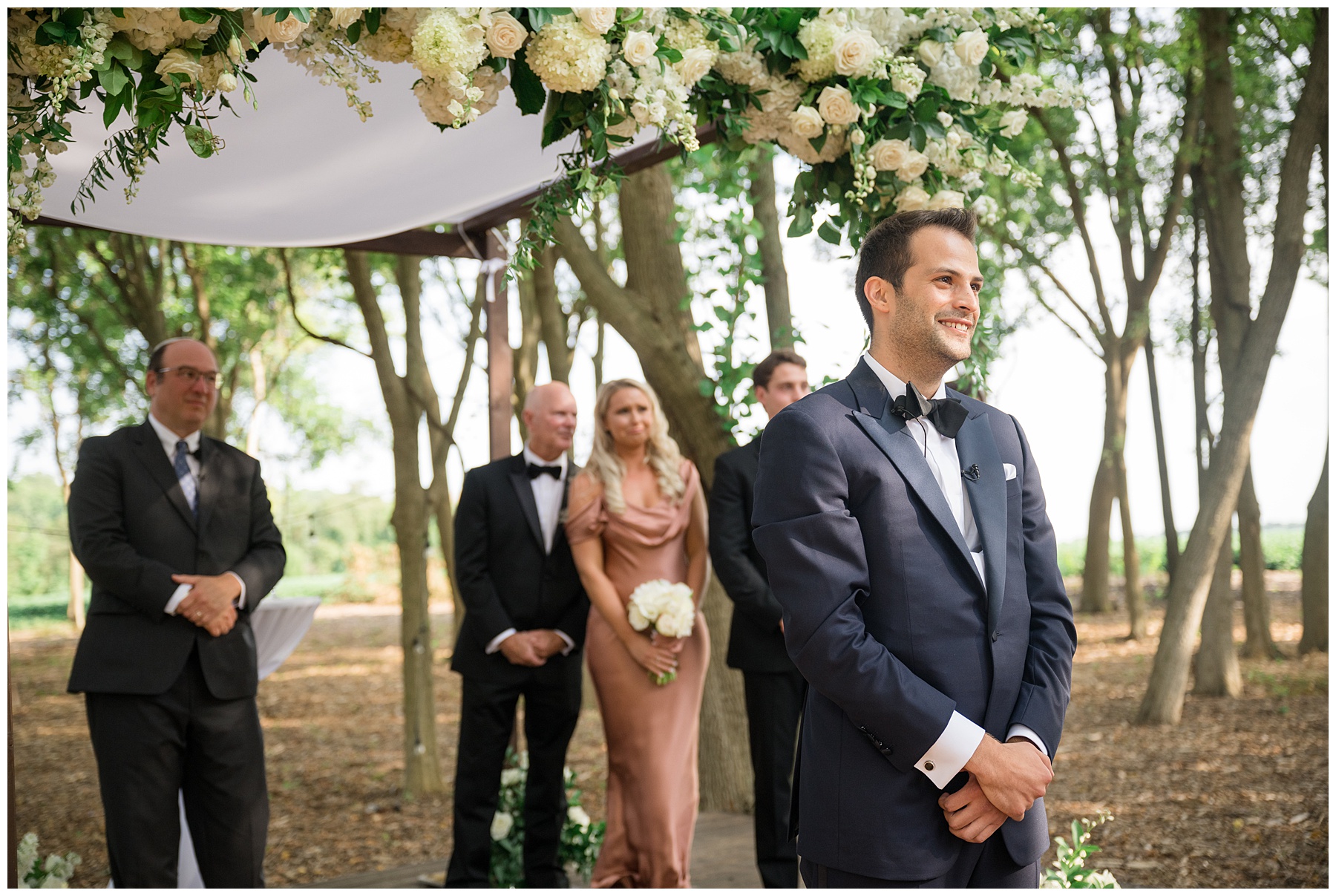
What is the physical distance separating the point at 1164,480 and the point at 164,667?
31.9ft

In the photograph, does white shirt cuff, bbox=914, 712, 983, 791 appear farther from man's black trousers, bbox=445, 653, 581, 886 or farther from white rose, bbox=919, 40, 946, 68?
man's black trousers, bbox=445, 653, 581, 886

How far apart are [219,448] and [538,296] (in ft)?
14.7

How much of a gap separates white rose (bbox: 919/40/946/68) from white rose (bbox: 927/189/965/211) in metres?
0.36

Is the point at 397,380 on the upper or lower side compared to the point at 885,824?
upper

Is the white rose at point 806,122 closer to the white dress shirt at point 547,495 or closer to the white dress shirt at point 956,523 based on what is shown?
the white dress shirt at point 956,523

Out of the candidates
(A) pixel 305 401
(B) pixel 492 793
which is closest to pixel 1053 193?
(B) pixel 492 793

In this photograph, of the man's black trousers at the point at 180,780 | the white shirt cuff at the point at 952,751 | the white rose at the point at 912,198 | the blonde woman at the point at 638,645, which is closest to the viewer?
the white shirt cuff at the point at 952,751

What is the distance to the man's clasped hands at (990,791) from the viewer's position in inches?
78.7

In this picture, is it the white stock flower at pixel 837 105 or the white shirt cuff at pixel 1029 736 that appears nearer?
the white shirt cuff at pixel 1029 736

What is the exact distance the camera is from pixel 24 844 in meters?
4.48

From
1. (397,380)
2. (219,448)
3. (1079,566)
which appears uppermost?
(397,380)

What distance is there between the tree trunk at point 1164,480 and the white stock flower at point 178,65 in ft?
31.5

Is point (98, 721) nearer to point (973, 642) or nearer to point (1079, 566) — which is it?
point (973, 642)

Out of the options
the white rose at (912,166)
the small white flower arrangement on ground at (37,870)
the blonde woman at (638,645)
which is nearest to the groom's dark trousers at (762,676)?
the blonde woman at (638,645)
